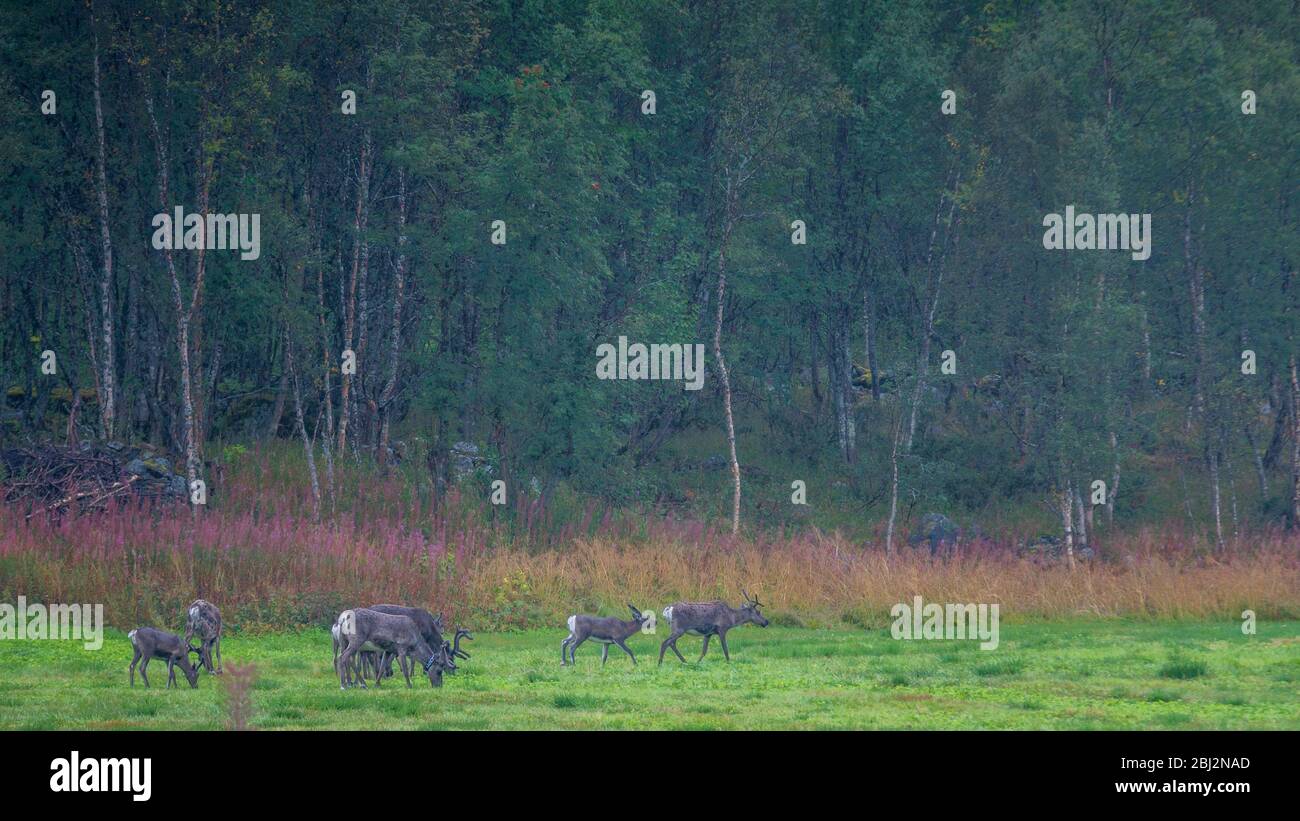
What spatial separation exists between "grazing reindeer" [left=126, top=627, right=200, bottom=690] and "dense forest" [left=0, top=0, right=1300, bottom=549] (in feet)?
51.7

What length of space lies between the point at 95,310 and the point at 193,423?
34.6 feet

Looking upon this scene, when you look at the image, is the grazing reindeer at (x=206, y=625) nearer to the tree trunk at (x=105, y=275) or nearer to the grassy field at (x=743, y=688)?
the grassy field at (x=743, y=688)

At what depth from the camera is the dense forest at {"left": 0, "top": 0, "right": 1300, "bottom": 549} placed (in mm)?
39312

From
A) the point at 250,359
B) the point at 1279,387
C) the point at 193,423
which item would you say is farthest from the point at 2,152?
the point at 1279,387

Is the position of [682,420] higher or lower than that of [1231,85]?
lower

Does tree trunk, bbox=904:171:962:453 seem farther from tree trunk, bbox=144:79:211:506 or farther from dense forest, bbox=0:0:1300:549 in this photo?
tree trunk, bbox=144:79:211:506

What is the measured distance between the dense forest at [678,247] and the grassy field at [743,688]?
48.2 ft

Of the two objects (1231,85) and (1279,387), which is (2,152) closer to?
(1231,85)

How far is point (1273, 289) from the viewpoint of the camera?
47250 millimetres

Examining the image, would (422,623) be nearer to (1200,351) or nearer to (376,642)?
(376,642)

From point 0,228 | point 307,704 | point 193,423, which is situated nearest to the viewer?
point 307,704

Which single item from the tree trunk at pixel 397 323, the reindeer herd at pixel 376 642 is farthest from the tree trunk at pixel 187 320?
the reindeer herd at pixel 376 642

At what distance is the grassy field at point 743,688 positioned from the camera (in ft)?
54.0

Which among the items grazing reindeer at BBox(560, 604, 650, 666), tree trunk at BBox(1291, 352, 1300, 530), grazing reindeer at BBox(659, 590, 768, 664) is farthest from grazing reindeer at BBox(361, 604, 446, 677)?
tree trunk at BBox(1291, 352, 1300, 530)
